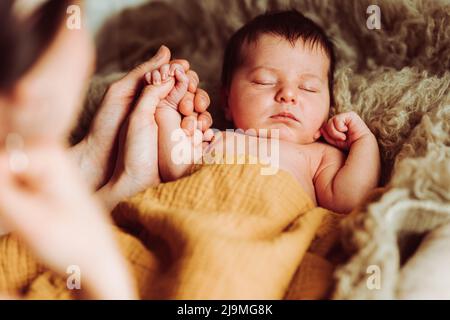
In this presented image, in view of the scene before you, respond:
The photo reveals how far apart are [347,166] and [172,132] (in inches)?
10.7

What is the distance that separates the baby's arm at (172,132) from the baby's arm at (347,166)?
0.68 ft

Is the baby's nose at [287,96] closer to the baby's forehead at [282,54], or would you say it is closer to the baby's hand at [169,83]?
the baby's forehead at [282,54]

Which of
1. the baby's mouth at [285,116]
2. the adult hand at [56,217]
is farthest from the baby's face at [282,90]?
the adult hand at [56,217]

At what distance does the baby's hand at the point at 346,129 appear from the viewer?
0.89 m

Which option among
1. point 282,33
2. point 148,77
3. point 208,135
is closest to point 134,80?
point 148,77

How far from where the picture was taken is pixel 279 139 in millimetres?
905

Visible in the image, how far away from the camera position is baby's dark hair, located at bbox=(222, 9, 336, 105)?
96 centimetres

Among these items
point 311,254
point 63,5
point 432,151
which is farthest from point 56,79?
point 432,151

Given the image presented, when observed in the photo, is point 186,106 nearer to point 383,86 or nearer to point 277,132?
point 277,132

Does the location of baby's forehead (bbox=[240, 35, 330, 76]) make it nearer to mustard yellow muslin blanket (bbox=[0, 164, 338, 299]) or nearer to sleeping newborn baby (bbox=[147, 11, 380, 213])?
sleeping newborn baby (bbox=[147, 11, 380, 213])

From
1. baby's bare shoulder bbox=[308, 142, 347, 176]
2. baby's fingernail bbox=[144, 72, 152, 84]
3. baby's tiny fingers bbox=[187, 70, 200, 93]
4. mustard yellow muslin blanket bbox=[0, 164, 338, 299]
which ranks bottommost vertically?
mustard yellow muslin blanket bbox=[0, 164, 338, 299]

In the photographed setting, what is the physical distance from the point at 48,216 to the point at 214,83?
0.69 meters

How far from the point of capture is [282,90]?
91 centimetres

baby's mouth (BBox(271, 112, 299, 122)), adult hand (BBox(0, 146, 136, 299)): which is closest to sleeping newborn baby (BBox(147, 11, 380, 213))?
baby's mouth (BBox(271, 112, 299, 122))
